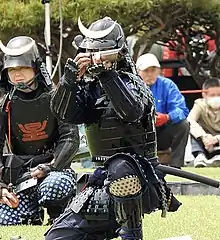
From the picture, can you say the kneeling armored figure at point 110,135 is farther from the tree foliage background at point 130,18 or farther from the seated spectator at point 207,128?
the tree foliage background at point 130,18

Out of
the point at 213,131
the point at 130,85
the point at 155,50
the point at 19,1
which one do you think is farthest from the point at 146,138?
the point at 155,50

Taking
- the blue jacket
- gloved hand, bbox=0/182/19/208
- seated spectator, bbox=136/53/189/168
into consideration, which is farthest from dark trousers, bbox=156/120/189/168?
gloved hand, bbox=0/182/19/208

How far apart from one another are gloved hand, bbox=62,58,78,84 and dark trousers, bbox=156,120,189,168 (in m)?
5.57

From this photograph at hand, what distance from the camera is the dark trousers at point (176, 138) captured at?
9.46 metres

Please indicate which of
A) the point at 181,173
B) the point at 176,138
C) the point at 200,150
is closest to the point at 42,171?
the point at 181,173

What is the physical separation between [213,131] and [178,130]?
3.43 feet

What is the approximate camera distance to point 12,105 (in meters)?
5.84

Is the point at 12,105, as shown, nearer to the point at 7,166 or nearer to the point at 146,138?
the point at 7,166

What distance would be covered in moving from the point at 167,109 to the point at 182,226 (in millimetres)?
3865

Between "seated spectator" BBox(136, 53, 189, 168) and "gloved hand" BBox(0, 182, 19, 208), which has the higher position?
"gloved hand" BBox(0, 182, 19, 208)

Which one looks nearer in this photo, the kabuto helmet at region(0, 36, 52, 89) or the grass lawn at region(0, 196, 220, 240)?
the grass lawn at region(0, 196, 220, 240)

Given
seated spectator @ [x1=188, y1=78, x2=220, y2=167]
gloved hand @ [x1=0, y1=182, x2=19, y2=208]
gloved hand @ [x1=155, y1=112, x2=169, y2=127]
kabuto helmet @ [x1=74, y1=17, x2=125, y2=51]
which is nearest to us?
kabuto helmet @ [x1=74, y1=17, x2=125, y2=51]

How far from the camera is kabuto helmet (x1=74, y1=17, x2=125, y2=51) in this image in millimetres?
3955

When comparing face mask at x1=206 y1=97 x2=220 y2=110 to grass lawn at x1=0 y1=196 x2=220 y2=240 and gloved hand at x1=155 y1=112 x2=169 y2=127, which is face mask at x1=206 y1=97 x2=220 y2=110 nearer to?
gloved hand at x1=155 y1=112 x2=169 y2=127
